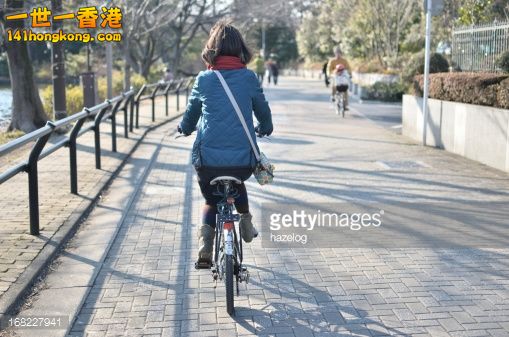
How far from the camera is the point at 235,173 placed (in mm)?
4367

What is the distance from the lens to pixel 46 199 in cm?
763

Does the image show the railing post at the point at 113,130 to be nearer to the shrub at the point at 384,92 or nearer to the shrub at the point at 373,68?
the shrub at the point at 384,92

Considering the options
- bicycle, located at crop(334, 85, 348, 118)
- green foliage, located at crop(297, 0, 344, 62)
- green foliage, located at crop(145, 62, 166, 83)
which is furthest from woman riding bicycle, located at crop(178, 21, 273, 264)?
green foliage, located at crop(145, 62, 166, 83)

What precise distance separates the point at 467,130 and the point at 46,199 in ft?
22.7

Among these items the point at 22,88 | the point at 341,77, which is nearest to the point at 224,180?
the point at 22,88

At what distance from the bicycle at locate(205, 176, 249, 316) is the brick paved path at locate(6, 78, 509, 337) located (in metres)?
0.18

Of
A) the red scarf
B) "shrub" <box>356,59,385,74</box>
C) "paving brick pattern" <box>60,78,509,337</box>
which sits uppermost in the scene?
"shrub" <box>356,59,385,74</box>

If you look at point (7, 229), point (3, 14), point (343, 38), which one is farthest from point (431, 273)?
point (343, 38)

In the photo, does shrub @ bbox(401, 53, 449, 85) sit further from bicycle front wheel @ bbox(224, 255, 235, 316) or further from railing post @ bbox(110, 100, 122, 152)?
bicycle front wheel @ bbox(224, 255, 235, 316)

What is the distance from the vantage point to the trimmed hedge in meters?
10.1

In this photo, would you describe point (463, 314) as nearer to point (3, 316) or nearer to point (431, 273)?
point (431, 273)

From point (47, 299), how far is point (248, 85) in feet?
6.63

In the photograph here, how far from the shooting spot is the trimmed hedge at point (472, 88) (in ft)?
33.1

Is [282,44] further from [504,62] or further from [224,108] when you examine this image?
[224,108]
